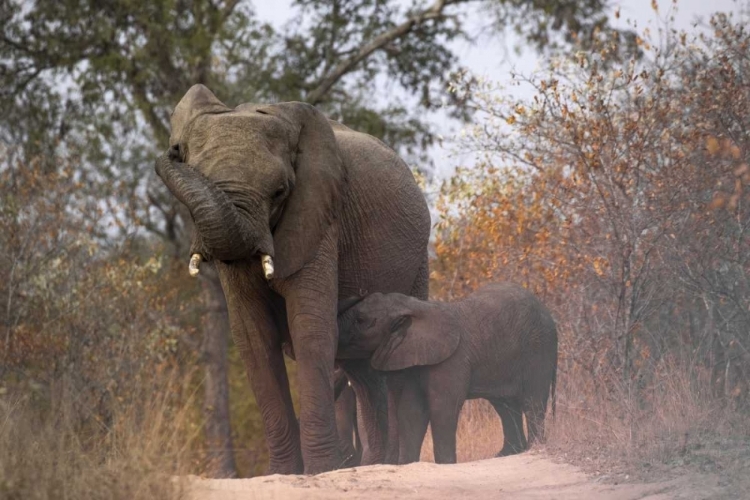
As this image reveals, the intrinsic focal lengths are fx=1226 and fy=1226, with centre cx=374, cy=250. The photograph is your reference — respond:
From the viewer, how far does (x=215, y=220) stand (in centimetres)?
763

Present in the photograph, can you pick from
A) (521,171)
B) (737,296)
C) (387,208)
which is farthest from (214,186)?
(521,171)

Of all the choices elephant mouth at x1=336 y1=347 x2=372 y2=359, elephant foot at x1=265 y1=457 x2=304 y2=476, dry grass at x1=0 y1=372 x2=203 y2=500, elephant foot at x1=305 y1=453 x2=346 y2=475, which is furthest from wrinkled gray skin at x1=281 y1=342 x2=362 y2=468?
dry grass at x1=0 y1=372 x2=203 y2=500

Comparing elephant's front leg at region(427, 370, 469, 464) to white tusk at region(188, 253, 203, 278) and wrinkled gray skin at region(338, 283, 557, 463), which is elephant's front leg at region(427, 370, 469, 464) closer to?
wrinkled gray skin at region(338, 283, 557, 463)

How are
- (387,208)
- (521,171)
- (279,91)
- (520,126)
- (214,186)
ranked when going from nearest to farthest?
(214,186)
(387,208)
(520,126)
(521,171)
(279,91)

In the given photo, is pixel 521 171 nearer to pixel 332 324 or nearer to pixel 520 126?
pixel 520 126

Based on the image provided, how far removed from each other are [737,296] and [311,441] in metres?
4.49

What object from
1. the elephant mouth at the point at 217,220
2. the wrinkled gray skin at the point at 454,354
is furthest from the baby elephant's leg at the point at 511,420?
the elephant mouth at the point at 217,220

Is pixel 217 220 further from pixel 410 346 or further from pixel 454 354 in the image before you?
pixel 454 354

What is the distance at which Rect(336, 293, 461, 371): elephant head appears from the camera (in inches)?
398

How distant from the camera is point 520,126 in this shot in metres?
13.1

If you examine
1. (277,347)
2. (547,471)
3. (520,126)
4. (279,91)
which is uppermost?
(279,91)

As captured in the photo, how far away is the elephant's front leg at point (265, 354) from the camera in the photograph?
888 centimetres

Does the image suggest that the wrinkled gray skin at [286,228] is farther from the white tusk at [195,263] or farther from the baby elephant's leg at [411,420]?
the baby elephant's leg at [411,420]

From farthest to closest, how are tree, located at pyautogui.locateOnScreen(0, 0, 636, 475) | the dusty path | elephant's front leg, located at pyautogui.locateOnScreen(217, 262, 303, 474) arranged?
1. tree, located at pyautogui.locateOnScreen(0, 0, 636, 475)
2. elephant's front leg, located at pyautogui.locateOnScreen(217, 262, 303, 474)
3. the dusty path
